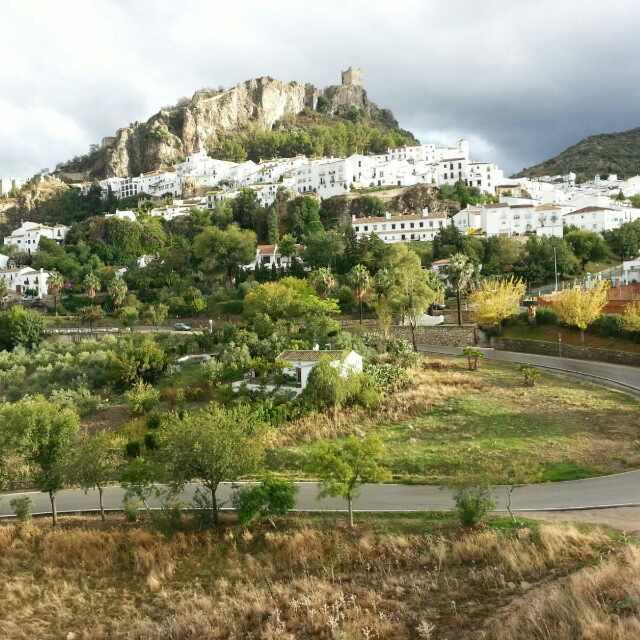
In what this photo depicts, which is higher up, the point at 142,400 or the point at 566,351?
the point at 566,351

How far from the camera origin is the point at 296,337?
40438 millimetres

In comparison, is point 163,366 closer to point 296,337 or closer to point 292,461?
point 296,337

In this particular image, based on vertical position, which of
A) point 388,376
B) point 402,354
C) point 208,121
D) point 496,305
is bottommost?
point 388,376

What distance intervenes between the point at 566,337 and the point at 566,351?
203 cm

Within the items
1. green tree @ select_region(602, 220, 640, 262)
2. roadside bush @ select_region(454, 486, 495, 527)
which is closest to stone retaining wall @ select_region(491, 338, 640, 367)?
roadside bush @ select_region(454, 486, 495, 527)

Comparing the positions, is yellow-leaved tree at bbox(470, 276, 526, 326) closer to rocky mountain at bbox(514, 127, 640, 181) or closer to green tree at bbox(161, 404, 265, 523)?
green tree at bbox(161, 404, 265, 523)

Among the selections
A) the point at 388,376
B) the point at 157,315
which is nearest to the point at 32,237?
the point at 157,315

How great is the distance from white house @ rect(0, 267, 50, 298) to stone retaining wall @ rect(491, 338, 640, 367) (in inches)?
2374

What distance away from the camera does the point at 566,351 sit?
39.2m

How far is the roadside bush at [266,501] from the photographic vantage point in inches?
642

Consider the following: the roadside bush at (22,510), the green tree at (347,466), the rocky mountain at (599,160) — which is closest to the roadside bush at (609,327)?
the green tree at (347,466)

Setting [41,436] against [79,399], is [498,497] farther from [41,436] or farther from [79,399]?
[79,399]

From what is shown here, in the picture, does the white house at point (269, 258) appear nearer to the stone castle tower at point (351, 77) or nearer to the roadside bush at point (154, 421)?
the roadside bush at point (154, 421)

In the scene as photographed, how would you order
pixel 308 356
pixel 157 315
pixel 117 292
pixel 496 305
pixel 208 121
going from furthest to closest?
pixel 208 121 < pixel 117 292 < pixel 157 315 < pixel 496 305 < pixel 308 356
